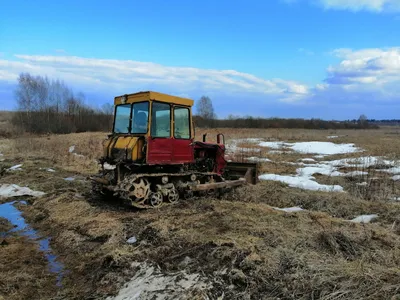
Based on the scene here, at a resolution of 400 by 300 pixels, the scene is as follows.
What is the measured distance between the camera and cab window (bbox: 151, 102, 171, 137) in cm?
798

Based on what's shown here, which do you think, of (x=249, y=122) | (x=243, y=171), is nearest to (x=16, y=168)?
(x=243, y=171)

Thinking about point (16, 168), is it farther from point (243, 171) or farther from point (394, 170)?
point (394, 170)

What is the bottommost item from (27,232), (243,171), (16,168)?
(27,232)

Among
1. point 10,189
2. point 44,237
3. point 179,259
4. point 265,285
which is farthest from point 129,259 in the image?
point 10,189

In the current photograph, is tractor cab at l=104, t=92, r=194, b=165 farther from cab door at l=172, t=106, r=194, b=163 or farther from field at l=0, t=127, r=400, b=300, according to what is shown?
field at l=0, t=127, r=400, b=300

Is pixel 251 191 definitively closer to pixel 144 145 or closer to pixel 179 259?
pixel 144 145

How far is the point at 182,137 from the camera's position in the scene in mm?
8781

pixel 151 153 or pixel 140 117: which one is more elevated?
pixel 140 117

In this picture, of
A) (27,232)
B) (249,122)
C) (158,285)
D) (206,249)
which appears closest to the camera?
(158,285)

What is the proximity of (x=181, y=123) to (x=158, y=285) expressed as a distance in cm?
513

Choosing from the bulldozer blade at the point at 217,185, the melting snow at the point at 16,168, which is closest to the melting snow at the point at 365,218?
the bulldozer blade at the point at 217,185

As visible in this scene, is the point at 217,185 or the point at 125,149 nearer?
the point at 125,149

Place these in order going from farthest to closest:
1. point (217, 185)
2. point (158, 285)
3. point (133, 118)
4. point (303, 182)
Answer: point (303, 182), point (217, 185), point (133, 118), point (158, 285)

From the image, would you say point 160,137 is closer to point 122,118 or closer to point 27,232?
point 122,118
